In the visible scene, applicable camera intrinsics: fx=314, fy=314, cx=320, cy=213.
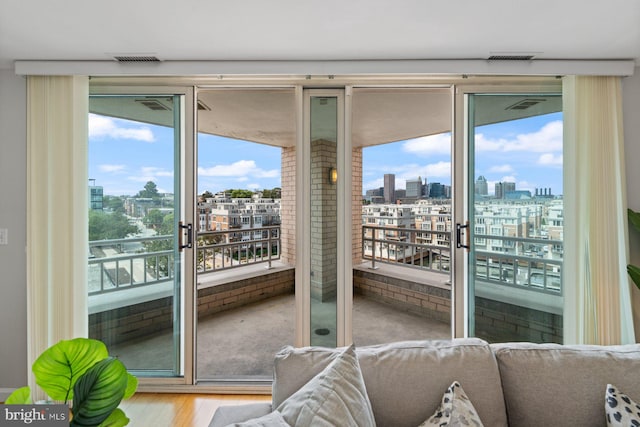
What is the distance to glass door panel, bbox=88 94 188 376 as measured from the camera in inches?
88.6

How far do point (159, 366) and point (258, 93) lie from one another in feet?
7.76

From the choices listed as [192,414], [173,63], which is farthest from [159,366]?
[173,63]

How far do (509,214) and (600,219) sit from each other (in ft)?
1.73

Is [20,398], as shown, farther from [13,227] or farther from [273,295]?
[273,295]

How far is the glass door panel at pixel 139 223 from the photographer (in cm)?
225

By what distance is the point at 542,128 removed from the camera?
221cm

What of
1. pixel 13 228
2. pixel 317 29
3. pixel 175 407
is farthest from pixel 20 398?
pixel 317 29

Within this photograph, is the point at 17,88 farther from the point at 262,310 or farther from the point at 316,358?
the point at 262,310

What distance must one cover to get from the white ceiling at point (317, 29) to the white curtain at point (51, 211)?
27cm

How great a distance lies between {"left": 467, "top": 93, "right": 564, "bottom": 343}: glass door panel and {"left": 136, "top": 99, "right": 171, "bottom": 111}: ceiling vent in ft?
7.19

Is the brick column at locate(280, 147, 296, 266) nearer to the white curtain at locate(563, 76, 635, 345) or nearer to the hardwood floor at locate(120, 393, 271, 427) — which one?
the hardwood floor at locate(120, 393, 271, 427)

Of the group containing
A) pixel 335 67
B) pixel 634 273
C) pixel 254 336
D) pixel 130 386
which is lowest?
pixel 254 336

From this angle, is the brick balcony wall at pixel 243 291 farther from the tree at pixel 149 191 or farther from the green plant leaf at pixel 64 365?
the green plant leaf at pixel 64 365

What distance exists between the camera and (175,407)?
6.83 ft
